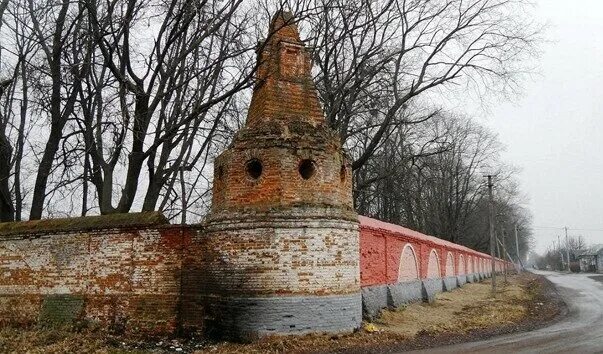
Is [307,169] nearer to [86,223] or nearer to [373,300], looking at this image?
[86,223]

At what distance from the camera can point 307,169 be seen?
11.4 m

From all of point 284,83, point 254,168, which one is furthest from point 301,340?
point 284,83

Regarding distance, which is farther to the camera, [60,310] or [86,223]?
[86,223]

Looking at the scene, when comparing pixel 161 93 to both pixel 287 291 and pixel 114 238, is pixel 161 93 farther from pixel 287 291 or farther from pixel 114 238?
pixel 287 291

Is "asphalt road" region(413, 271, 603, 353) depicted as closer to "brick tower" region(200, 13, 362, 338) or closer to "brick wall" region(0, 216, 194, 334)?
"brick tower" region(200, 13, 362, 338)

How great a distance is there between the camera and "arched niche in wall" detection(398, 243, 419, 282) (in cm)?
1866

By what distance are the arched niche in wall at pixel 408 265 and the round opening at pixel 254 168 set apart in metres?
8.58

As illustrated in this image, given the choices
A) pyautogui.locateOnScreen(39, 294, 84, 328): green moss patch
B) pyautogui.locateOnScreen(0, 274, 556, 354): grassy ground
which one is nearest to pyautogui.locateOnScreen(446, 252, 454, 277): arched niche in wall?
pyautogui.locateOnScreen(0, 274, 556, 354): grassy ground

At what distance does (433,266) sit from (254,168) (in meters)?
14.6

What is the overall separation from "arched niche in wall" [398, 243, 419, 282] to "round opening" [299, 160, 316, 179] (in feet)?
26.5

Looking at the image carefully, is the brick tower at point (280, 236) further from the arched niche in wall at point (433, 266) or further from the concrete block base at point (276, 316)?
the arched niche in wall at point (433, 266)

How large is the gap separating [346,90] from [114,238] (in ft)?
34.2

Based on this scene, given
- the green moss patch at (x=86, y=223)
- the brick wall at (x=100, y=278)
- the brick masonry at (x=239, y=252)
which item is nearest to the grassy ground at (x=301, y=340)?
the brick masonry at (x=239, y=252)

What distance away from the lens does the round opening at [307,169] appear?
11.3 metres
